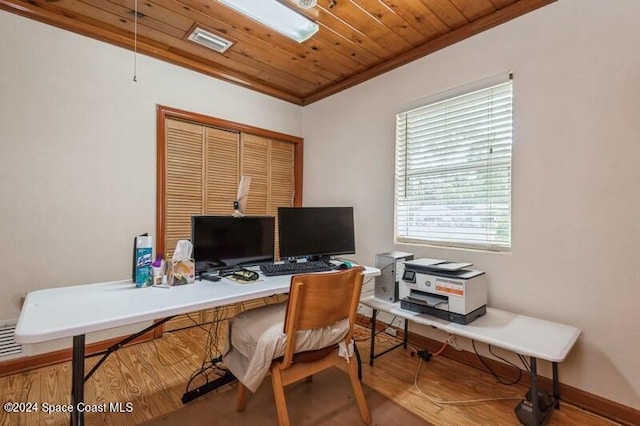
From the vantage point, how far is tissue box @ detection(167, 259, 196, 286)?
5.63 feet

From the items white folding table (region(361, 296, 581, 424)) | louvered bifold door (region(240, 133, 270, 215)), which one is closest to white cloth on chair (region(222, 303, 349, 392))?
white folding table (region(361, 296, 581, 424))

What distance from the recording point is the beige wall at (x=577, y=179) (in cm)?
168

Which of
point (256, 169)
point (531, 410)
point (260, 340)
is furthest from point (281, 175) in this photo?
point (531, 410)

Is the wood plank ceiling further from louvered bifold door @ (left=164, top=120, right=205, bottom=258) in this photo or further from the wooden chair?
the wooden chair

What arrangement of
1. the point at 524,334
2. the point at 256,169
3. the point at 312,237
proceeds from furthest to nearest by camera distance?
the point at 256,169, the point at 312,237, the point at 524,334

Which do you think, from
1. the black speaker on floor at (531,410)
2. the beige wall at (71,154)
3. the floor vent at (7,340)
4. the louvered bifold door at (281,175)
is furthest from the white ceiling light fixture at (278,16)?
the black speaker on floor at (531,410)

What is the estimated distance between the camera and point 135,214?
2600mm

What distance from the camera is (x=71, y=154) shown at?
2.31 m

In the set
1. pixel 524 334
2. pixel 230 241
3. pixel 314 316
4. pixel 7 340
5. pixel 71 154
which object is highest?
pixel 71 154

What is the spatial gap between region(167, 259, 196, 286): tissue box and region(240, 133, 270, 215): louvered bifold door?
1.70 metres

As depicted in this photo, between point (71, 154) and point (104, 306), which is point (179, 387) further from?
point (71, 154)

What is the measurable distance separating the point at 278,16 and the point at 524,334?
98.5 inches

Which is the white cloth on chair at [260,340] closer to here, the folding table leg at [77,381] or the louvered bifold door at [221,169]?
the folding table leg at [77,381]

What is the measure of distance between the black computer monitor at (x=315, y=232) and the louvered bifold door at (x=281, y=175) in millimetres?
1372
